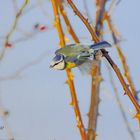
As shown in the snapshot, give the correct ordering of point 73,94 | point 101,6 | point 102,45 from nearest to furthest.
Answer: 1. point 102,45
2. point 73,94
3. point 101,6

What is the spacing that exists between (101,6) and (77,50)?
330 mm

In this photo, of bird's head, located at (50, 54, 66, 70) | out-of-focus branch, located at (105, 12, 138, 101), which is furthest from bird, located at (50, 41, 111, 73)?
out-of-focus branch, located at (105, 12, 138, 101)

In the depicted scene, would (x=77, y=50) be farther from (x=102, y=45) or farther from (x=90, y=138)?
(x=90, y=138)

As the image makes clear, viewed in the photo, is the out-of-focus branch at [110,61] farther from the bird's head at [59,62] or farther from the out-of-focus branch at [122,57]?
the out-of-focus branch at [122,57]

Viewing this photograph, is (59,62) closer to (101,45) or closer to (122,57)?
(101,45)

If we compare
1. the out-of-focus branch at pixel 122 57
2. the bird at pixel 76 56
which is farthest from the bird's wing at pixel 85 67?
the out-of-focus branch at pixel 122 57

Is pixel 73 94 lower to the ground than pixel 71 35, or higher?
lower

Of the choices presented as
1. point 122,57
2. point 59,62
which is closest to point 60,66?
point 59,62

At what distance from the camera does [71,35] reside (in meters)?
0.58

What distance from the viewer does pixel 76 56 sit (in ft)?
1.03

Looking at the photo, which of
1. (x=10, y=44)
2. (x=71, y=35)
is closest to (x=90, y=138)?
(x=71, y=35)

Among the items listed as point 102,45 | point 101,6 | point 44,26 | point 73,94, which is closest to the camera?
point 102,45

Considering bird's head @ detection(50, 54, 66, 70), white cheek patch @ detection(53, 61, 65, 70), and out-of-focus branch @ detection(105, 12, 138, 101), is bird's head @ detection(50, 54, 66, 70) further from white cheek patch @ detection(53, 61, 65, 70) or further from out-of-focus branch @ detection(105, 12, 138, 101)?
out-of-focus branch @ detection(105, 12, 138, 101)

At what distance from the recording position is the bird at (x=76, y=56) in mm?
316
